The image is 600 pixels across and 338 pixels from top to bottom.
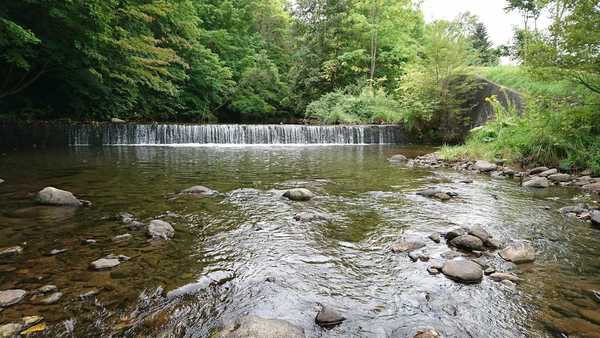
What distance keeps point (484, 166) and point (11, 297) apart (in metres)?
8.50

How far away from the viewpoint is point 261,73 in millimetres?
22062

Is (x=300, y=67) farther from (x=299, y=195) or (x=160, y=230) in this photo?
(x=160, y=230)

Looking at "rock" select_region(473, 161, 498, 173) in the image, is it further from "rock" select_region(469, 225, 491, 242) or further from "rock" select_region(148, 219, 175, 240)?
"rock" select_region(148, 219, 175, 240)

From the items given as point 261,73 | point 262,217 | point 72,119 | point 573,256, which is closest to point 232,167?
point 262,217

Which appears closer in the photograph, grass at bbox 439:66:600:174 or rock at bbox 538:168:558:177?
grass at bbox 439:66:600:174

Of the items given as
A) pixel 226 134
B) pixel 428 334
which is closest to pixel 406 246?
pixel 428 334

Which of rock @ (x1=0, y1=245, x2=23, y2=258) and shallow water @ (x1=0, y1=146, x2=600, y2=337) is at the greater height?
rock @ (x1=0, y1=245, x2=23, y2=258)

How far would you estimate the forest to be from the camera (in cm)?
684

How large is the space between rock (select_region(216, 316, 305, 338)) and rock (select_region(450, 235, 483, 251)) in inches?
73.8

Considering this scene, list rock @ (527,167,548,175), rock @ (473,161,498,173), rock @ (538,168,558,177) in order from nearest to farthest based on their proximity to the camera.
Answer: rock @ (538,168,558,177)
rock @ (527,167,548,175)
rock @ (473,161,498,173)

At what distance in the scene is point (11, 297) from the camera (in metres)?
2.10

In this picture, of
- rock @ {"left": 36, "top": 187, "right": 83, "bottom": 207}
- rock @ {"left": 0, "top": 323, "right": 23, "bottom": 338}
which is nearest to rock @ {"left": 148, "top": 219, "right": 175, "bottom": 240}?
rock @ {"left": 0, "top": 323, "right": 23, "bottom": 338}

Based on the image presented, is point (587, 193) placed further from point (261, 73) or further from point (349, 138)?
point (261, 73)

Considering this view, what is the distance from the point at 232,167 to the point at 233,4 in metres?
20.3
